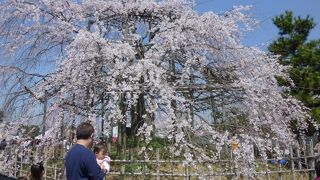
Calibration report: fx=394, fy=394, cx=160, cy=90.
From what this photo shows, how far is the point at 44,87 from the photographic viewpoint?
7.38m

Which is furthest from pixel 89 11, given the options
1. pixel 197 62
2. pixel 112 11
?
pixel 197 62

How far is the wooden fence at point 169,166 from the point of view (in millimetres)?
6934

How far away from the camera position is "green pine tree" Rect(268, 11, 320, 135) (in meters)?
12.8

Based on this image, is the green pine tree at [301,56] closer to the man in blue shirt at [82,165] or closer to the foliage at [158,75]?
the foliage at [158,75]

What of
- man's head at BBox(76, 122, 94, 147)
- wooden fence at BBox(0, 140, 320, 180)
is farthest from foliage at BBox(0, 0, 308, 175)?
man's head at BBox(76, 122, 94, 147)

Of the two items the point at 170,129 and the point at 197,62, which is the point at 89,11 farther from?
the point at 170,129

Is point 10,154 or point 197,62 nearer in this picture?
point 197,62

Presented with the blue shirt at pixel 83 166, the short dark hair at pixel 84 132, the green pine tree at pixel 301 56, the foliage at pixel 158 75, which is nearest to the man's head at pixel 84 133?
the short dark hair at pixel 84 132

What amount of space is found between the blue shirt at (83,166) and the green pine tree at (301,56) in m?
9.56

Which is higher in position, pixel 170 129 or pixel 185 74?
pixel 185 74

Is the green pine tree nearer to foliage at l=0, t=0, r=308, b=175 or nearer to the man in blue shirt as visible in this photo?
foliage at l=0, t=0, r=308, b=175

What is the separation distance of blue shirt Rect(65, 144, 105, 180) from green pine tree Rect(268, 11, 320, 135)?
956 centimetres

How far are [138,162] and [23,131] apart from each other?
251cm

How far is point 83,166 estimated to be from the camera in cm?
327
